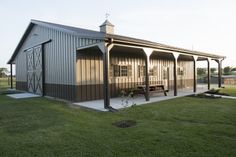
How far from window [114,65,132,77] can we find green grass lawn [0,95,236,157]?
491cm

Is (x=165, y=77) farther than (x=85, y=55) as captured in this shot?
Yes

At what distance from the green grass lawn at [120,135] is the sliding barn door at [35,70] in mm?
6759

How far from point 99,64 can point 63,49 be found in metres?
1.97

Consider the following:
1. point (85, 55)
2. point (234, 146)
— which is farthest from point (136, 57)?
point (234, 146)

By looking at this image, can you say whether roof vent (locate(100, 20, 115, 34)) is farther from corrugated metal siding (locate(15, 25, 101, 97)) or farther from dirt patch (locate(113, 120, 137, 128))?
dirt patch (locate(113, 120, 137, 128))

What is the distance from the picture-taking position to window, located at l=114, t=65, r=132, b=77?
1149cm

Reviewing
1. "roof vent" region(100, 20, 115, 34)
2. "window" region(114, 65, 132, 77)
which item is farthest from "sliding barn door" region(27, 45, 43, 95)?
"window" region(114, 65, 132, 77)

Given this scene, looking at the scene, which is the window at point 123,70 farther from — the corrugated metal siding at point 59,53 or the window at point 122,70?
the corrugated metal siding at point 59,53

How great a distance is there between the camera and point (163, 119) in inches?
237

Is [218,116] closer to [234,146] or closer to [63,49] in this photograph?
[234,146]

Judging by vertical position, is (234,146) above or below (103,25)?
below

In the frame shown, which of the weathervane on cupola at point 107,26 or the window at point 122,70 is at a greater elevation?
the weathervane on cupola at point 107,26

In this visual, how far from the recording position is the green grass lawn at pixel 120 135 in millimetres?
3623

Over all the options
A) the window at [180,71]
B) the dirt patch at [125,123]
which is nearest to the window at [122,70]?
the dirt patch at [125,123]
